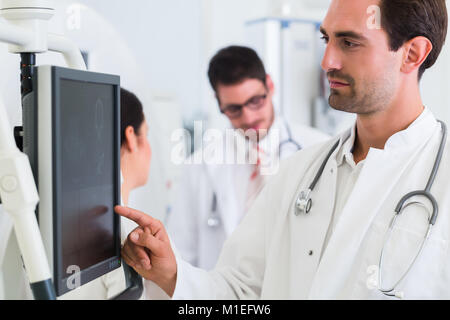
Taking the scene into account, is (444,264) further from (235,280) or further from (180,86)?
(180,86)

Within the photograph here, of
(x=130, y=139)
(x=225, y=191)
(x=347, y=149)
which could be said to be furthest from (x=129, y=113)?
(x=225, y=191)

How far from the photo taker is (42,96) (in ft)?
2.01

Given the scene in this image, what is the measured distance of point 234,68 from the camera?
5.34 feet

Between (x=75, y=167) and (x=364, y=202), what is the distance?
460 millimetres

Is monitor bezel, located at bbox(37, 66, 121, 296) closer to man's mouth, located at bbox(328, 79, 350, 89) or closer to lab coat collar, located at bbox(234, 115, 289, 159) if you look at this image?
man's mouth, located at bbox(328, 79, 350, 89)

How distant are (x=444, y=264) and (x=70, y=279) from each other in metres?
0.51

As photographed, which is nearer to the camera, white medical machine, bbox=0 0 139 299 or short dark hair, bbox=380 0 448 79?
white medical machine, bbox=0 0 139 299

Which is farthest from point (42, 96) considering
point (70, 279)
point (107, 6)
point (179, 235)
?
point (107, 6)

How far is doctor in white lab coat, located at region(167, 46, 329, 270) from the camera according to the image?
5.36 feet

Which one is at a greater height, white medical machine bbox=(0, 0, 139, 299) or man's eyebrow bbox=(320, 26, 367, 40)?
man's eyebrow bbox=(320, 26, 367, 40)

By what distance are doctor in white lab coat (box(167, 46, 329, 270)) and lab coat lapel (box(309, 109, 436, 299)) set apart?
758mm

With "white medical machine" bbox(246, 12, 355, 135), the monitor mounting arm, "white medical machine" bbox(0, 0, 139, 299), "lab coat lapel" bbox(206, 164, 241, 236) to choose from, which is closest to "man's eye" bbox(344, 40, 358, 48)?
"white medical machine" bbox(0, 0, 139, 299)

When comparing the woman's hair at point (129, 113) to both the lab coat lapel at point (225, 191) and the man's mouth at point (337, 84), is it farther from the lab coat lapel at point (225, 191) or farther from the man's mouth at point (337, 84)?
the lab coat lapel at point (225, 191)

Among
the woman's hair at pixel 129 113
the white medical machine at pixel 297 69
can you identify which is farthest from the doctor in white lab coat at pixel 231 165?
the woman's hair at pixel 129 113
